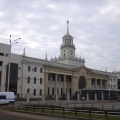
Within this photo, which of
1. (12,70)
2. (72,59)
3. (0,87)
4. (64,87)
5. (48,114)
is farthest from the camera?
(72,59)

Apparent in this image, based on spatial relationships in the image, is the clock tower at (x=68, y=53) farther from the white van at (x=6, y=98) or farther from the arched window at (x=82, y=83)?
the white van at (x=6, y=98)

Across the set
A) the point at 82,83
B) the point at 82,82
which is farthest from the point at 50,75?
the point at 82,83

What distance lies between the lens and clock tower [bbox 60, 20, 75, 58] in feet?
337

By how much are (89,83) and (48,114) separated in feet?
249

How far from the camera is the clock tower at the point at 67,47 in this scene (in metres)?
103

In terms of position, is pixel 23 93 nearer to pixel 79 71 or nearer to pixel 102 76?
pixel 79 71

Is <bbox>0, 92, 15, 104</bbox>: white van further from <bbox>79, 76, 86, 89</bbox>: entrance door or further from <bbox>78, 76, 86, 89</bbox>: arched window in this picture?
<bbox>79, 76, 86, 89</bbox>: entrance door

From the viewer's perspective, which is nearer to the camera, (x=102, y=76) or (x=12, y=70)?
(x=12, y=70)

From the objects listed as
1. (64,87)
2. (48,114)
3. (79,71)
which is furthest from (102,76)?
(48,114)

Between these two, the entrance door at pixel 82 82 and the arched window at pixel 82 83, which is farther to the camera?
the entrance door at pixel 82 82

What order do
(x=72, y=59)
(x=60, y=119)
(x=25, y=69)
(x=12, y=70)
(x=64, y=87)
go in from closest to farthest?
(x=60, y=119), (x=12, y=70), (x=25, y=69), (x=64, y=87), (x=72, y=59)

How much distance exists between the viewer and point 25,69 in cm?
7000

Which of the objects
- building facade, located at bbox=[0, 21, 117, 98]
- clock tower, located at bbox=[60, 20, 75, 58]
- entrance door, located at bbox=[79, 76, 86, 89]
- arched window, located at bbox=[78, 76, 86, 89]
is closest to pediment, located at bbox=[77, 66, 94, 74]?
building facade, located at bbox=[0, 21, 117, 98]

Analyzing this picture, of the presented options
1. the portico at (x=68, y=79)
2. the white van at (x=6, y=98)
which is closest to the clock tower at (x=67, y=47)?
the portico at (x=68, y=79)
